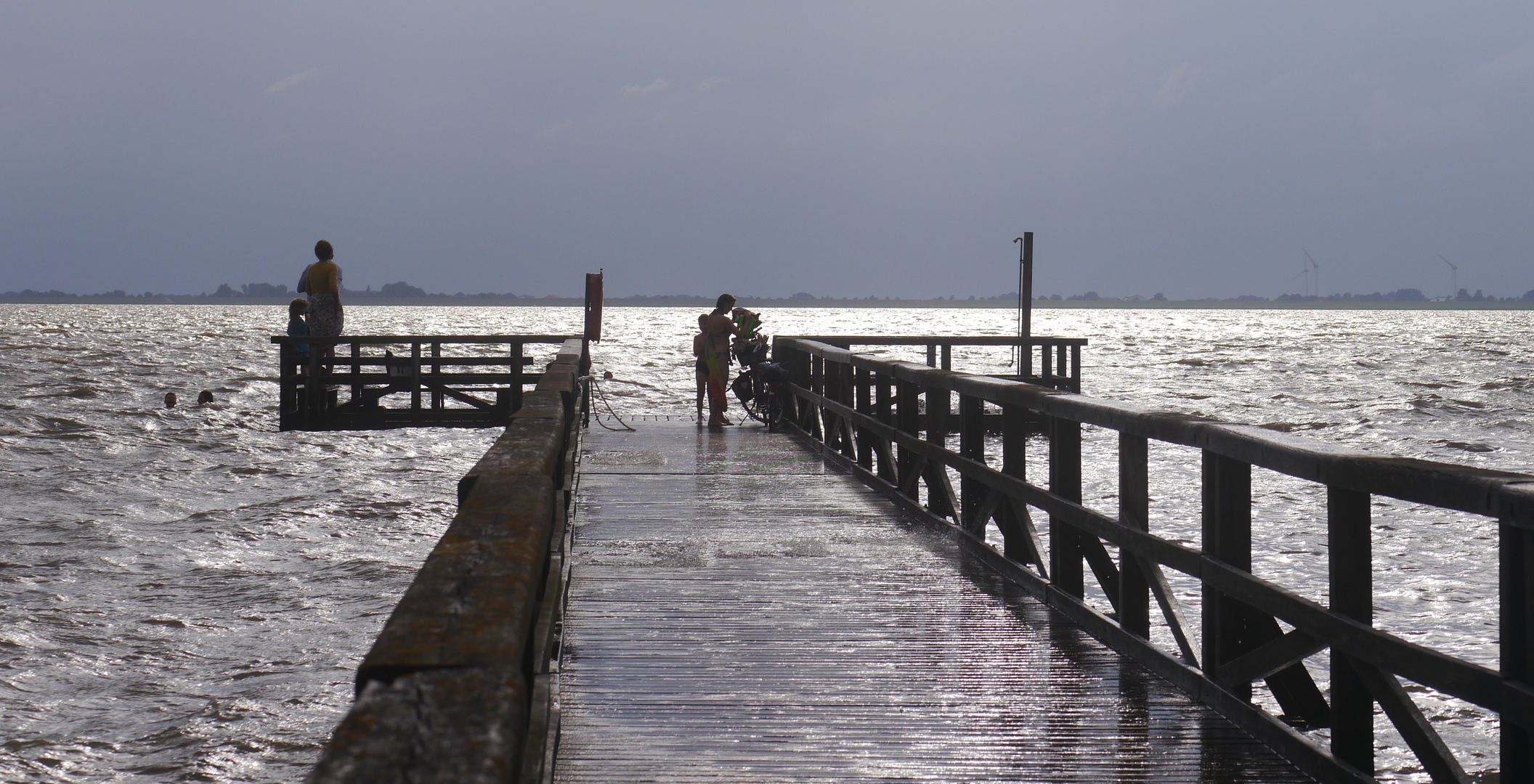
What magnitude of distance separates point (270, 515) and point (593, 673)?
14095 millimetres

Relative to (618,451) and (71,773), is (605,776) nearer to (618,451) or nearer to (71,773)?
(71,773)

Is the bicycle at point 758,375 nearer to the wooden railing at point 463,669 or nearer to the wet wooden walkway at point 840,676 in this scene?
the wet wooden walkway at point 840,676

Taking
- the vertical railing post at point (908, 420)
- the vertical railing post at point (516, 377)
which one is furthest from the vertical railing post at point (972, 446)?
the vertical railing post at point (516, 377)

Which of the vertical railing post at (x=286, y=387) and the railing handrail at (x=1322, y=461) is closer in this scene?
the railing handrail at (x=1322, y=461)

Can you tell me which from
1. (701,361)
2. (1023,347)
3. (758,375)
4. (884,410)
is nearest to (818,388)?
(758,375)

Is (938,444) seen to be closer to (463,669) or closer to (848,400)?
(848,400)

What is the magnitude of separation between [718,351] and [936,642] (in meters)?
9.62

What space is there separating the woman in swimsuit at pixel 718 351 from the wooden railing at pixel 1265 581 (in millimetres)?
7702

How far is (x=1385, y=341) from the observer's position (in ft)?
325

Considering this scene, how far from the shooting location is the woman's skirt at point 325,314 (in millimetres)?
17406

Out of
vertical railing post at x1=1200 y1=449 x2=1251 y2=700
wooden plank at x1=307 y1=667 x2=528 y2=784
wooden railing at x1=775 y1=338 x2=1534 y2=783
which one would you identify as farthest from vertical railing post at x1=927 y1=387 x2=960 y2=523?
wooden plank at x1=307 y1=667 x2=528 y2=784

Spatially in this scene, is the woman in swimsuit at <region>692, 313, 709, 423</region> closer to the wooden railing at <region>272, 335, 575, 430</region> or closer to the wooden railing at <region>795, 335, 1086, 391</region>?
the wooden railing at <region>795, 335, 1086, 391</region>

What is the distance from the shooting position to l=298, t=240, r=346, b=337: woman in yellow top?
16.4 m

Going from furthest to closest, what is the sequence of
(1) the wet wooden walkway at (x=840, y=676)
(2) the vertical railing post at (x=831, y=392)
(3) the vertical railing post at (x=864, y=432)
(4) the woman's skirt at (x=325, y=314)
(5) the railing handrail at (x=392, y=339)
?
(5) the railing handrail at (x=392, y=339) < (4) the woman's skirt at (x=325, y=314) < (2) the vertical railing post at (x=831, y=392) < (3) the vertical railing post at (x=864, y=432) < (1) the wet wooden walkway at (x=840, y=676)
